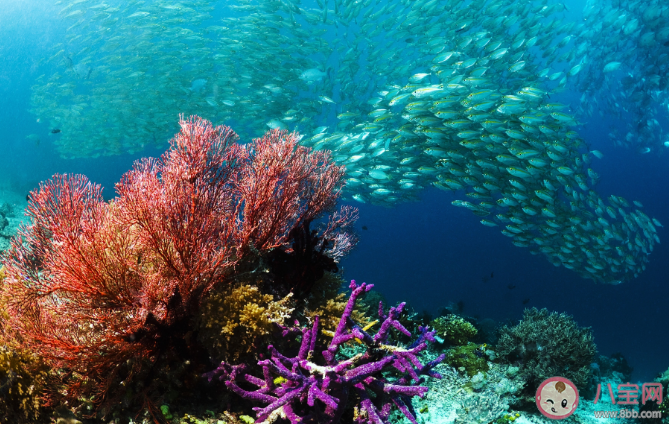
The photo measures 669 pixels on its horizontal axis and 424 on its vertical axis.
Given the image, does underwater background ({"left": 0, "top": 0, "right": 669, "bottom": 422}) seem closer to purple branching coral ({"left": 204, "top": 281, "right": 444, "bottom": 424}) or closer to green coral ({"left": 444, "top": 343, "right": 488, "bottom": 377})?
green coral ({"left": 444, "top": 343, "right": 488, "bottom": 377})

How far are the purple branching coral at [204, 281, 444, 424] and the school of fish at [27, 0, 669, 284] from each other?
867 centimetres

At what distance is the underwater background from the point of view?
36.8 metres

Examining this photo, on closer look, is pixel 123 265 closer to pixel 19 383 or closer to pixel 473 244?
pixel 19 383

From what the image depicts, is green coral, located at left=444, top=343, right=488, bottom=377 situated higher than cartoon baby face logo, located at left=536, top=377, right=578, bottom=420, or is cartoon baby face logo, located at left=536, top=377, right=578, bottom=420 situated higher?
green coral, located at left=444, top=343, right=488, bottom=377

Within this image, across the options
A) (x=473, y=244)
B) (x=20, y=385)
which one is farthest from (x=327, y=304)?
(x=473, y=244)

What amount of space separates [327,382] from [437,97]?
34.5ft

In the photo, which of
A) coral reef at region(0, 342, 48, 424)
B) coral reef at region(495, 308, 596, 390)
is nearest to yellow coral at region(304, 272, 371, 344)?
coral reef at region(0, 342, 48, 424)

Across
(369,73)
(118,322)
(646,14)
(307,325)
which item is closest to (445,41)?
(369,73)

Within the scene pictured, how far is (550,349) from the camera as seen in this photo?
6.02 m

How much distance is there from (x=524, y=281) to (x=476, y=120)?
43.3 m

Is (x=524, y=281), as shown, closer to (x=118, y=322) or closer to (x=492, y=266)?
(x=492, y=266)

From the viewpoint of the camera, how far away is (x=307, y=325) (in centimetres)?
340

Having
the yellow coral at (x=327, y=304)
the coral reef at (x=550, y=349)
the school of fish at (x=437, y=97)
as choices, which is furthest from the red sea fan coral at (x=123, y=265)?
the school of fish at (x=437, y=97)

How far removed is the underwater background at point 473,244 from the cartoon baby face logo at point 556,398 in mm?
24277
